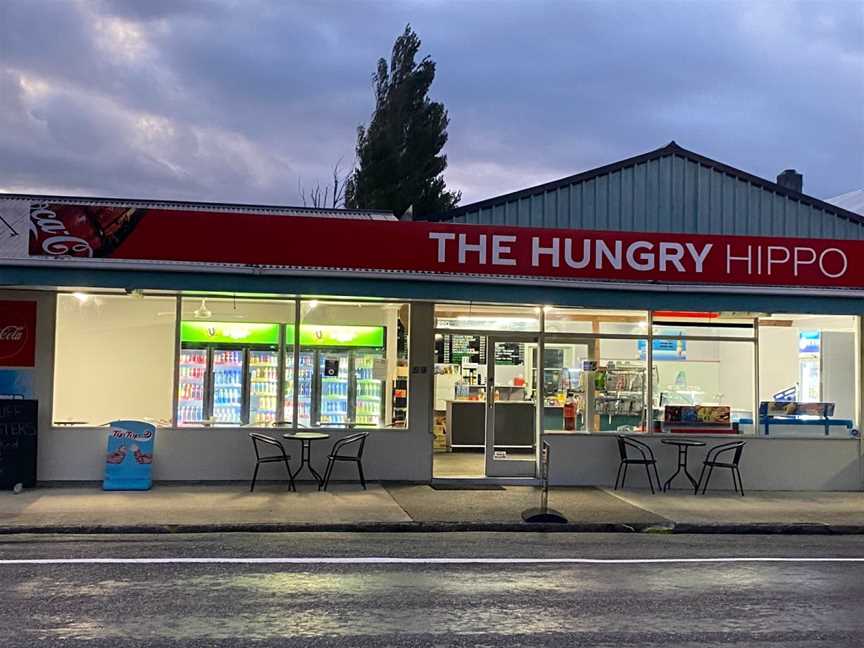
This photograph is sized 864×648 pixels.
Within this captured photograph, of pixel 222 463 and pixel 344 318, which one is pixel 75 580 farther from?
pixel 344 318

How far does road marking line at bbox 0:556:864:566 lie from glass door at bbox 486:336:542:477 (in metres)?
5.12

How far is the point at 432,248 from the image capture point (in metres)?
13.2

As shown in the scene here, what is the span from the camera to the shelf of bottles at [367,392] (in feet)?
46.3

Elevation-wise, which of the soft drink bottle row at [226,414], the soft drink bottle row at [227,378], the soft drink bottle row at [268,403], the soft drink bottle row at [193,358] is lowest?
the soft drink bottle row at [226,414]

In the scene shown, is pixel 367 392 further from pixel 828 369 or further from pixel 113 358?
pixel 828 369

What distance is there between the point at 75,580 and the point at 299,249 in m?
6.11

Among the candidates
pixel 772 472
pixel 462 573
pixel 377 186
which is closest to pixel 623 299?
pixel 772 472

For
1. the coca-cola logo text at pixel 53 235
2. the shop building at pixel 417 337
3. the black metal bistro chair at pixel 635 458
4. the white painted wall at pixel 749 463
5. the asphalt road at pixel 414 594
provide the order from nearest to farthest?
the asphalt road at pixel 414 594
the coca-cola logo text at pixel 53 235
the shop building at pixel 417 337
the black metal bistro chair at pixel 635 458
the white painted wall at pixel 749 463

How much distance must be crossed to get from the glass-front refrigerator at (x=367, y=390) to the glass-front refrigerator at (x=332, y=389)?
0.62 feet

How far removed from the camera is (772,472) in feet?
48.0

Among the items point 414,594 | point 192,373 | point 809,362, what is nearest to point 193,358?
point 192,373

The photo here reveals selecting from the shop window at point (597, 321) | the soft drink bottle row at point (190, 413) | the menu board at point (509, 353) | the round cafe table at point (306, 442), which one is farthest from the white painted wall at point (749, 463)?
the soft drink bottle row at point (190, 413)

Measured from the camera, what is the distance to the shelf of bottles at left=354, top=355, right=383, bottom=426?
46.3ft

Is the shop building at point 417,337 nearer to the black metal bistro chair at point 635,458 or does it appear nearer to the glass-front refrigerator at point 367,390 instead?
the glass-front refrigerator at point 367,390
